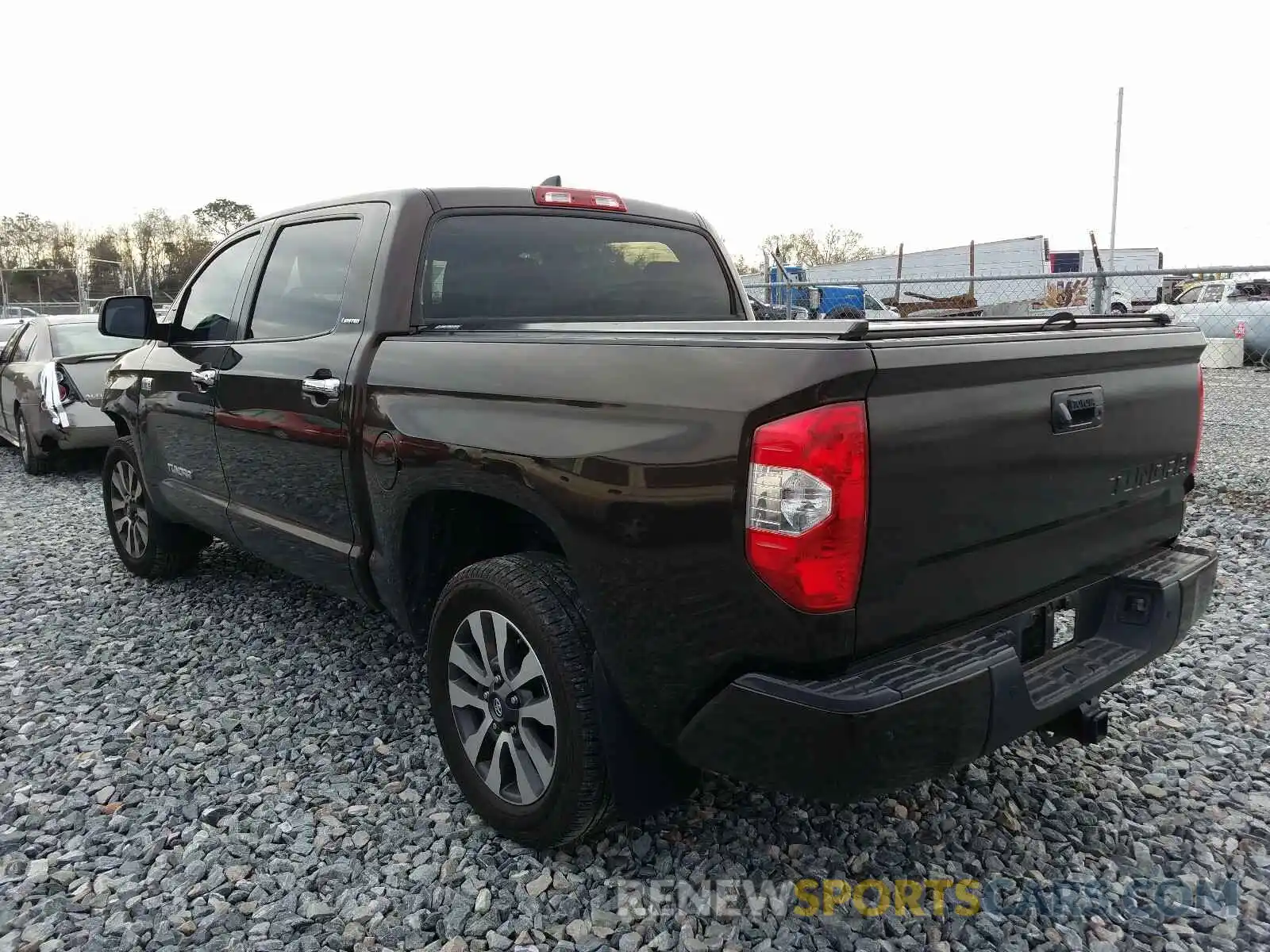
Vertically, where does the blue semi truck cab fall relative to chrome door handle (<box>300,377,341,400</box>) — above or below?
above


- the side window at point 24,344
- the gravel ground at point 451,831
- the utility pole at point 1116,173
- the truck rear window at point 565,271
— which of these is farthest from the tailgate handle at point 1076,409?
the utility pole at point 1116,173

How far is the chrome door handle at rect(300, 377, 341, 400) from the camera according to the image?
311cm

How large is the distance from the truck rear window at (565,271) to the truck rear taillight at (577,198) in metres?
0.06

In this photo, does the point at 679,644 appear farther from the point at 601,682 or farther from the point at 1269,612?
the point at 1269,612

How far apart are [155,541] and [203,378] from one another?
144 cm

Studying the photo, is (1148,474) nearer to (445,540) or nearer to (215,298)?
(445,540)

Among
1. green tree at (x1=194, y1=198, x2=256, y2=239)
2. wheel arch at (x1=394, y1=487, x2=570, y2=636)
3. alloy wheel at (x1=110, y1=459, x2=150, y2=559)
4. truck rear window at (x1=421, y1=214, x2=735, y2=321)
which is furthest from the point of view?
green tree at (x1=194, y1=198, x2=256, y2=239)

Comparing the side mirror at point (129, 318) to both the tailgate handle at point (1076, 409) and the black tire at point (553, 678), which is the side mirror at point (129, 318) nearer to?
the black tire at point (553, 678)

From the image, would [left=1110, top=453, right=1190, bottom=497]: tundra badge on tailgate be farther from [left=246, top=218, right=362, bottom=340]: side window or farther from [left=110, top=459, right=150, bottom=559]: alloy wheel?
[left=110, top=459, right=150, bottom=559]: alloy wheel

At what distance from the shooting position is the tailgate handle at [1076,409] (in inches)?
88.4

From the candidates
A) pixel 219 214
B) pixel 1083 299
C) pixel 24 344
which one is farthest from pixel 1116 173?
pixel 219 214

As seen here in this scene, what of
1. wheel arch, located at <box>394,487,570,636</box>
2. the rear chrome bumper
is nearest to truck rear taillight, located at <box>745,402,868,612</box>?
the rear chrome bumper

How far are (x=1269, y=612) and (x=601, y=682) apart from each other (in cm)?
357

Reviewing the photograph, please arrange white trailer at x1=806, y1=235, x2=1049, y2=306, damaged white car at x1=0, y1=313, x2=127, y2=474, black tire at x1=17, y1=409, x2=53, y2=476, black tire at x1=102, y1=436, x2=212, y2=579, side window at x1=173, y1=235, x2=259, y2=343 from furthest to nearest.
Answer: white trailer at x1=806, y1=235, x2=1049, y2=306 < black tire at x1=17, y1=409, x2=53, y2=476 < damaged white car at x1=0, y1=313, x2=127, y2=474 < black tire at x1=102, y1=436, x2=212, y2=579 < side window at x1=173, y1=235, x2=259, y2=343
